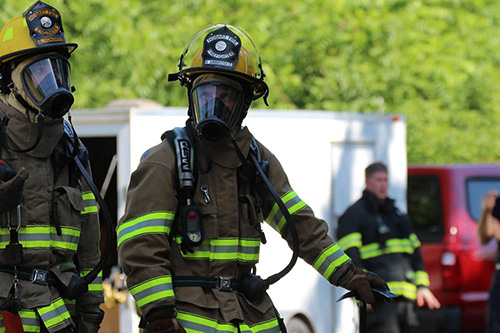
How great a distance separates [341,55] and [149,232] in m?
9.73

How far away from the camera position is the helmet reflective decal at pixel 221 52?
420 centimetres

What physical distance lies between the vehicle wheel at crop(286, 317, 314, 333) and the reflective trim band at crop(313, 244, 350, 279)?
388 centimetres

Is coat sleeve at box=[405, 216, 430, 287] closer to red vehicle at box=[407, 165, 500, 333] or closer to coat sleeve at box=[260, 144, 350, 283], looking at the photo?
red vehicle at box=[407, 165, 500, 333]

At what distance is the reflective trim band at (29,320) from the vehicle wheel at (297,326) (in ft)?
14.3

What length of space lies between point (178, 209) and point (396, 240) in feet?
13.2

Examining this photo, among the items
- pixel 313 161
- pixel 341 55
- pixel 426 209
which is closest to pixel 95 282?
pixel 313 161

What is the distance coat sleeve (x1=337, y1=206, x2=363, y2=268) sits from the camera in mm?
7465

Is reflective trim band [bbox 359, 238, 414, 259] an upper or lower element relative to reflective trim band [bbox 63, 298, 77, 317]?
upper

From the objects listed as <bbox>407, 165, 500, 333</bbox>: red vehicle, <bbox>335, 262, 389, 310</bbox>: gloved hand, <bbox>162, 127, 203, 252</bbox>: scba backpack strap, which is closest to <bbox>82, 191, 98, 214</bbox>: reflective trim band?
<bbox>162, 127, 203, 252</bbox>: scba backpack strap

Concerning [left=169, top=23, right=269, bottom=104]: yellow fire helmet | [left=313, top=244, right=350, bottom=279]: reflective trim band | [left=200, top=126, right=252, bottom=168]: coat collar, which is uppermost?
[left=169, top=23, right=269, bottom=104]: yellow fire helmet

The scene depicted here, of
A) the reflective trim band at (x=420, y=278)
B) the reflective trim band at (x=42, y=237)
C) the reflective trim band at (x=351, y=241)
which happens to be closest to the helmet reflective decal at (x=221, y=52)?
the reflective trim band at (x=42, y=237)

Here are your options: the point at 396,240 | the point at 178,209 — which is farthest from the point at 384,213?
the point at 178,209

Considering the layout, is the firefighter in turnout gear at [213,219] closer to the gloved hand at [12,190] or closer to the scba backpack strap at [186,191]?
the scba backpack strap at [186,191]

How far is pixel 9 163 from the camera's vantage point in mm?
4086
